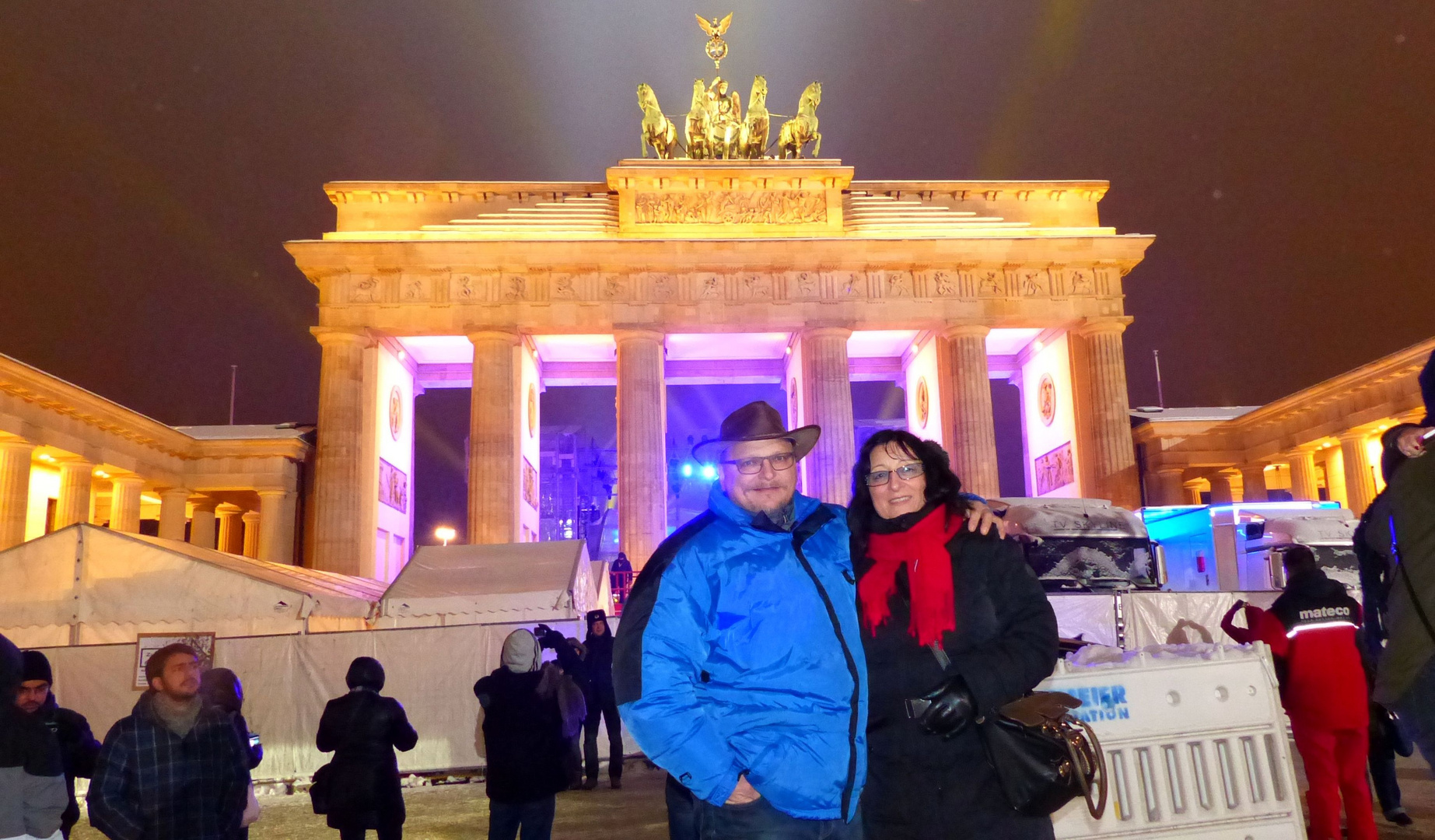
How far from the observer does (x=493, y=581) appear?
16375 millimetres

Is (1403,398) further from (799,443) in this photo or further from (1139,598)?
(799,443)

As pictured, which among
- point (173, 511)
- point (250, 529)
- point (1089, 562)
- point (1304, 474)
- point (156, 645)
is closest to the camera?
point (156, 645)

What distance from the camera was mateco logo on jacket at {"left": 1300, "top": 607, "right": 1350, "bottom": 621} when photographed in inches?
266

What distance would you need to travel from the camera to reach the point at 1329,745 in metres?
6.57

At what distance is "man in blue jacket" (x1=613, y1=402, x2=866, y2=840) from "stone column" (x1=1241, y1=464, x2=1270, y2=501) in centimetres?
4248

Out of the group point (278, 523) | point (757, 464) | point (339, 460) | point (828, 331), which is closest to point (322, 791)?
point (757, 464)

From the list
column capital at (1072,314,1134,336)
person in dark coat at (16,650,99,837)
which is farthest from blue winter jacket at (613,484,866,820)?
column capital at (1072,314,1134,336)

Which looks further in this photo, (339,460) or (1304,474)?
(1304,474)

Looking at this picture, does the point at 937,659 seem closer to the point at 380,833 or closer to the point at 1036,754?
the point at 1036,754

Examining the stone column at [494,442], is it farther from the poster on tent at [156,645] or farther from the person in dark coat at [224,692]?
the person in dark coat at [224,692]

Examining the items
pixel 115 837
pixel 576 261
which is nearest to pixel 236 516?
pixel 576 261

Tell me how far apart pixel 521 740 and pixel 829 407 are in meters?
30.0

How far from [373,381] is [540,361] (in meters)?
7.31

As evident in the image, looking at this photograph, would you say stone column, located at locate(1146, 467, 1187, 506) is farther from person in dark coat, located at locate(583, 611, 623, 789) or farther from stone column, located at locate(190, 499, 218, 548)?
stone column, located at locate(190, 499, 218, 548)
